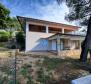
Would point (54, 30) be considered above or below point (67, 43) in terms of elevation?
above

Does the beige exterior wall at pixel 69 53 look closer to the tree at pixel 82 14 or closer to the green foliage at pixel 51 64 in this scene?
the tree at pixel 82 14

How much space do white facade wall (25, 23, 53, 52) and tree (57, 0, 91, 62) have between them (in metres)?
9.58

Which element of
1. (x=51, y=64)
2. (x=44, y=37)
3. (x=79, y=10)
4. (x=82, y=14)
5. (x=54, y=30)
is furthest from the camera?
(x=54, y=30)

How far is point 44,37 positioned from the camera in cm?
2344

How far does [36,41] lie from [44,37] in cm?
175

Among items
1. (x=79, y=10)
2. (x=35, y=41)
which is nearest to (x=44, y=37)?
(x=35, y=41)

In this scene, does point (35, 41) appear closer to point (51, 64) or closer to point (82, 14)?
point (82, 14)

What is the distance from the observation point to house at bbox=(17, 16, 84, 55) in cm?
2170

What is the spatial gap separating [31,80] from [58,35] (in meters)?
13.2

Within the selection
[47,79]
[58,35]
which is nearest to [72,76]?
[47,79]

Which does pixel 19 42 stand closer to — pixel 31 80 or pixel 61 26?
pixel 61 26

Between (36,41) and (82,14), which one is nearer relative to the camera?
(82,14)

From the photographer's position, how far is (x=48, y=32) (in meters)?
24.2

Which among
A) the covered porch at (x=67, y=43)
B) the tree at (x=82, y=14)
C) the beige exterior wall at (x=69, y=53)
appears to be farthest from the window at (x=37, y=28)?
the tree at (x=82, y=14)
